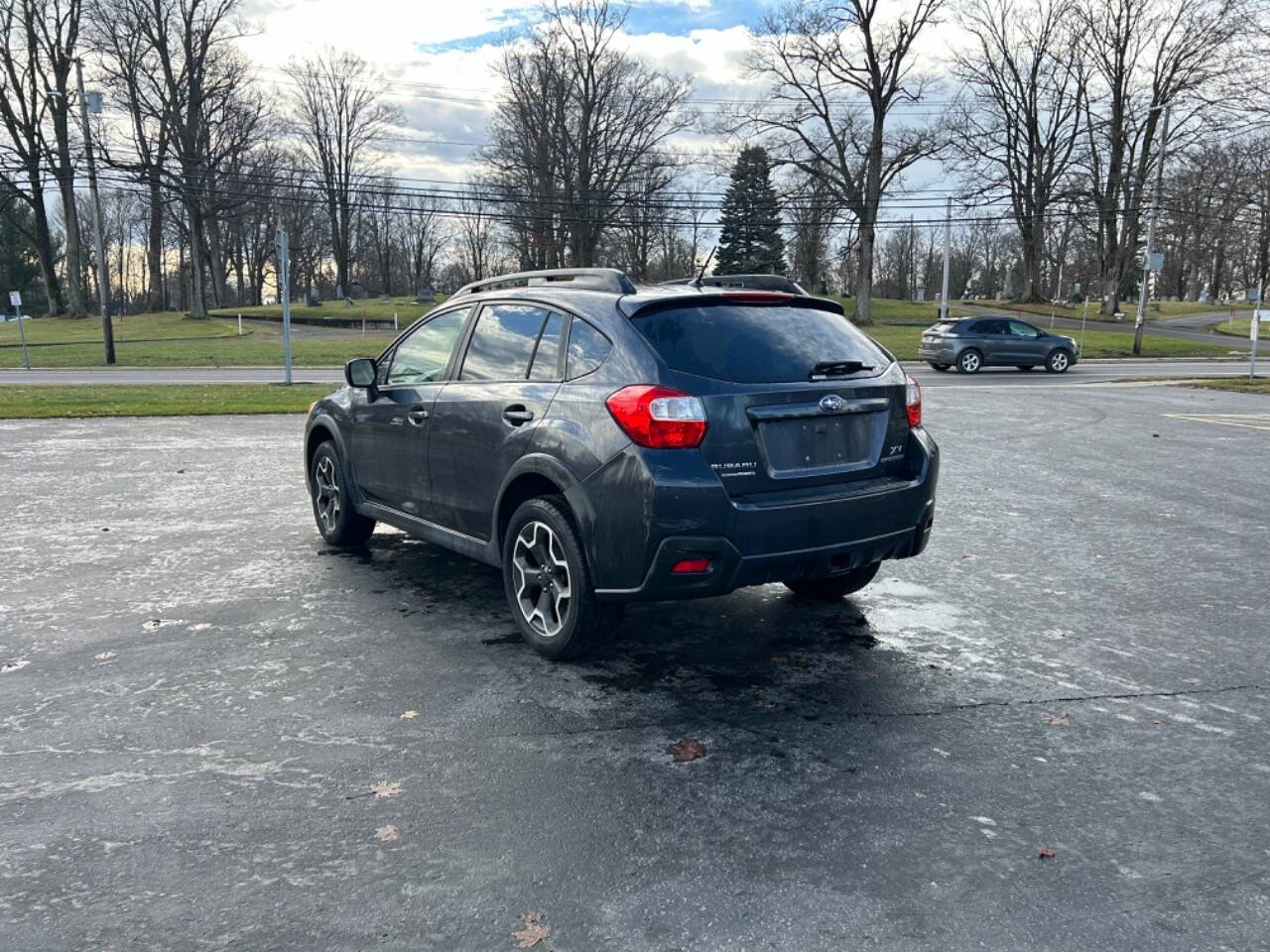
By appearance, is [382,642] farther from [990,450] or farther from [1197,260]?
[1197,260]

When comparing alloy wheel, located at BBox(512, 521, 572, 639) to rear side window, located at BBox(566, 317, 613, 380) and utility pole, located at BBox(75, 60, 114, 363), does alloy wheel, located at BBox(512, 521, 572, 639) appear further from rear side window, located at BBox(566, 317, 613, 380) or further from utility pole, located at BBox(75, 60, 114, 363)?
utility pole, located at BBox(75, 60, 114, 363)

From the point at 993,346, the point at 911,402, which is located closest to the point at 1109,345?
the point at 993,346

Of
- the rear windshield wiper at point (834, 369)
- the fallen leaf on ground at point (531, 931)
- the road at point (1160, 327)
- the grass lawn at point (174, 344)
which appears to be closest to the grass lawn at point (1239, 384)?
the road at point (1160, 327)

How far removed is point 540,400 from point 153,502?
5.24 m

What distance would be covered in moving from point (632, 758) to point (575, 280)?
2.53m

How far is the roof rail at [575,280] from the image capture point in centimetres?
472

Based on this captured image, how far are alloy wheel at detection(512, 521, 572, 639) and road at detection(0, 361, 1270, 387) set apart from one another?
63.3 feet

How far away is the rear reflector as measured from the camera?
4.07m

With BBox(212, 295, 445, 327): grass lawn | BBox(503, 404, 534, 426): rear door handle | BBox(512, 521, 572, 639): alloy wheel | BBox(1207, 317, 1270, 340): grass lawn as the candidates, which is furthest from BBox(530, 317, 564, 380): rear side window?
BBox(1207, 317, 1270, 340): grass lawn

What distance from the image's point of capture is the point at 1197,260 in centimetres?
8144

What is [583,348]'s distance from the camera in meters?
4.57

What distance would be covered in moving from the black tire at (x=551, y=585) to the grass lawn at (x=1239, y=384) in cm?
2118

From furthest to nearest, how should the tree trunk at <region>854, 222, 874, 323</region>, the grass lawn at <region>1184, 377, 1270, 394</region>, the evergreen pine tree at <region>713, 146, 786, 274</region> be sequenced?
the evergreen pine tree at <region>713, 146, 786, 274</region>, the tree trunk at <region>854, 222, 874, 323</region>, the grass lawn at <region>1184, 377, 1270, 394</region>

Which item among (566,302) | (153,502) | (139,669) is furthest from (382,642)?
(153,502)
